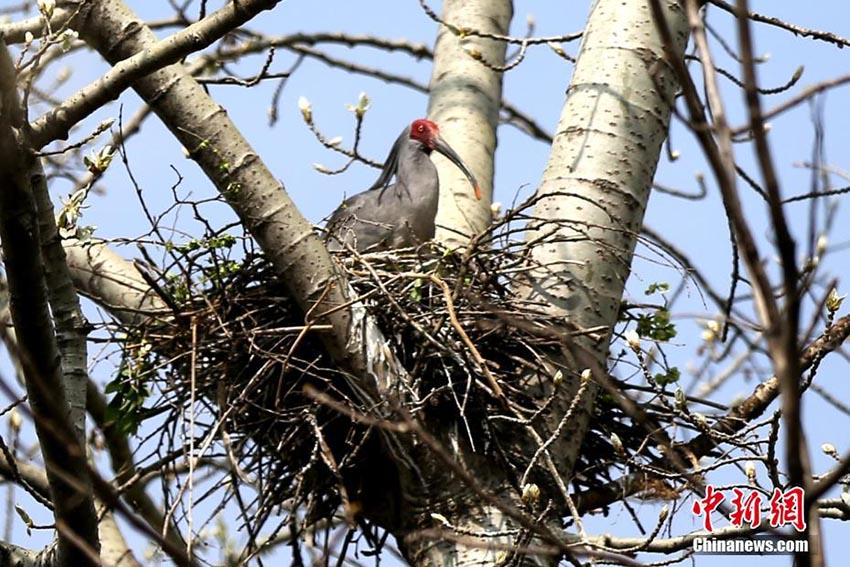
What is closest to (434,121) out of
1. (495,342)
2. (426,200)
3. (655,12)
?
(426,200)

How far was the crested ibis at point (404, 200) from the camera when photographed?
590 cm

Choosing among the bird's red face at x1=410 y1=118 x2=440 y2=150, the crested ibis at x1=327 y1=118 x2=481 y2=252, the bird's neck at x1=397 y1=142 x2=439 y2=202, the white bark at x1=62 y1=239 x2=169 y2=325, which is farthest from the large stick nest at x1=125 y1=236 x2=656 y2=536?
the bird's red face at x1=410 y1=118 x2=440 y2=150

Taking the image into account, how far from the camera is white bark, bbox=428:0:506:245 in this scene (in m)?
6.32

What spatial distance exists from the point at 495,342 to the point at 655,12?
10.0ft

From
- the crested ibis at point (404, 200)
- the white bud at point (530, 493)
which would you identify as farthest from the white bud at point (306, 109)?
the white bud at point (530, 493)

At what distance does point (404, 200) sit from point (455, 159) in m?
0.34

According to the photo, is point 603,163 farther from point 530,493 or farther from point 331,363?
point 530,493

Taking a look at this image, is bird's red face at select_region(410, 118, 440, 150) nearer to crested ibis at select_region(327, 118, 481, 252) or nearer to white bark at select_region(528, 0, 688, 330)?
crested ibis at select_region(327, 118, 481, 252)

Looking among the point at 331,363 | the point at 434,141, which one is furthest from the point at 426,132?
the point at 331,363

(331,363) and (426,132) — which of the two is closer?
(331,363)

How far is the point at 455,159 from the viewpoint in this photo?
20.7 ft

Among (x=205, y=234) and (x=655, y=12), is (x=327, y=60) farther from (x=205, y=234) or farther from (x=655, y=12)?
(x=655, y=12)

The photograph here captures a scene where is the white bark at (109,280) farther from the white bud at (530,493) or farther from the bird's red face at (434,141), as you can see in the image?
the white bud at (530,493)

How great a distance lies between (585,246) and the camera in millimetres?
4742
